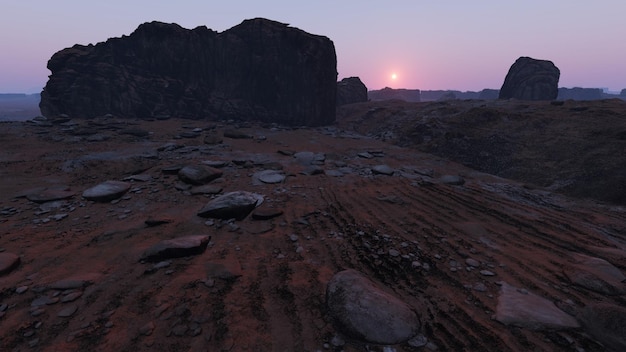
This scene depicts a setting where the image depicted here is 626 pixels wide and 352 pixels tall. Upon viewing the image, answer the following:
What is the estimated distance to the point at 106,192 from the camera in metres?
6.49

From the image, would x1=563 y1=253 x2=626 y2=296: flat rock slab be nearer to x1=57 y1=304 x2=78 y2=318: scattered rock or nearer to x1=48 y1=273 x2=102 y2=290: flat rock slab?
x1=57 y1=304 x2=78 y2=318: scattered rock

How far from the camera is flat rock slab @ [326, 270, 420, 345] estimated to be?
2873 mm

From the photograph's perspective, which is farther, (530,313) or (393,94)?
(393,94)

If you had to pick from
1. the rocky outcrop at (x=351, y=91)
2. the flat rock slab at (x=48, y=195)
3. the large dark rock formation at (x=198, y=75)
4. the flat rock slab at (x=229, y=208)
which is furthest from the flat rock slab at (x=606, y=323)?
the rocky outcrop at (x=351, y=91)

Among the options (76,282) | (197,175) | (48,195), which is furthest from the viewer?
(197,175)

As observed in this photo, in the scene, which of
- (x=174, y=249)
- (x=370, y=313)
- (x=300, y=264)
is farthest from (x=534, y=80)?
(x=174, y=249)

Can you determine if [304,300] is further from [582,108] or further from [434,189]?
[582,108]

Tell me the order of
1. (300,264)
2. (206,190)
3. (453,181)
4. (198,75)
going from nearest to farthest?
(300,264), (206,190), (453,181), (198,75)

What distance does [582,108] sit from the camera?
1391 cm

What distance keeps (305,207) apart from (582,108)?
16.5m

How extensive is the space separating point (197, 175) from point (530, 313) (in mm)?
7438

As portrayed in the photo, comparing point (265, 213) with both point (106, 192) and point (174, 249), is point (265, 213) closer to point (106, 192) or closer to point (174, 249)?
point (174, 249)

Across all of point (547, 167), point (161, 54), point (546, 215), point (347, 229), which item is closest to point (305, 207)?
point (347, 229)

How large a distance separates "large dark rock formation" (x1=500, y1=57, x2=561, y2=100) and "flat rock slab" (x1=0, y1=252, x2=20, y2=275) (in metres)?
43.3
